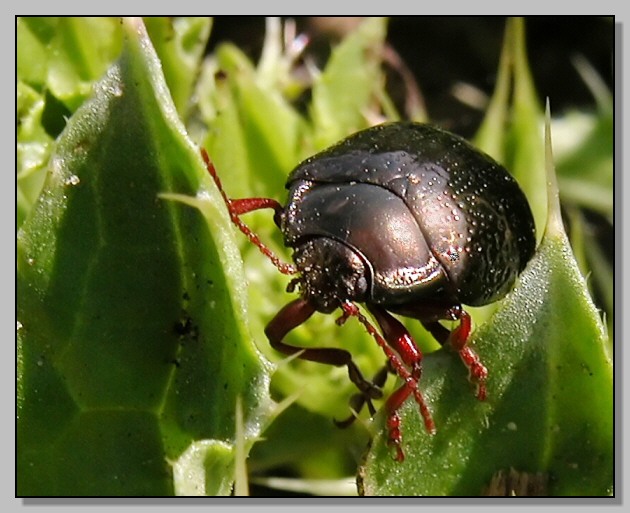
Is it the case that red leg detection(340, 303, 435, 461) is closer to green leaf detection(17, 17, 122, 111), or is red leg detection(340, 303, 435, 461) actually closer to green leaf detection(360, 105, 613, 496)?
green leaf detection(360, 105, 613, 496)

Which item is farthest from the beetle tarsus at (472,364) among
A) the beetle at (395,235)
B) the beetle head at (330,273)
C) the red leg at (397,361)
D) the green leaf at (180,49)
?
the green leaf at (180,49)

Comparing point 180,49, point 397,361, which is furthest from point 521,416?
point 180,49

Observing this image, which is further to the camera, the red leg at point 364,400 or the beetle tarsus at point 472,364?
the red leg at point 364,400

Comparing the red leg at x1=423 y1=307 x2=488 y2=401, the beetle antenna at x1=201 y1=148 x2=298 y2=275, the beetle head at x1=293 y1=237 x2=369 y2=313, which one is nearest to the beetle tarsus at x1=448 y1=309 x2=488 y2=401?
the red leg at x1=423 y1=307 x2=488 y2=401

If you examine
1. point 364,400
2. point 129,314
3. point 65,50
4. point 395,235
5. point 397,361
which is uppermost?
point 65,50

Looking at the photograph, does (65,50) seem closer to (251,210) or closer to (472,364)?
(251,210)

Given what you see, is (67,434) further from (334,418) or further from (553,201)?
(553,201)

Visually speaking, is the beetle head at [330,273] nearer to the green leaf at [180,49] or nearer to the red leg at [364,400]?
the red leg at [364,400]
